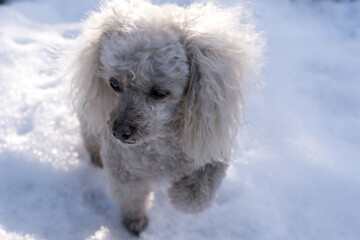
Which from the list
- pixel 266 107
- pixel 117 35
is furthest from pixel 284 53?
pixel 117 35

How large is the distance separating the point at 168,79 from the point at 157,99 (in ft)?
0.34

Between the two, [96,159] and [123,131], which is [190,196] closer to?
[123,131]

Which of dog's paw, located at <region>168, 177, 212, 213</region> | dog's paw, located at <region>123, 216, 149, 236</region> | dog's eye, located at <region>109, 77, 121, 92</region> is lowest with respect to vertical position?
dog's paw, located at <region>123, 216, 149, 236</region>

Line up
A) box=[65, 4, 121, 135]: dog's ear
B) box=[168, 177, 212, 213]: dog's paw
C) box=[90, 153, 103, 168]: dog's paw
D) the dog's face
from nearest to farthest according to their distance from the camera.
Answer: the dog's face < box=[65, 4, 121, 135]: dog's ear < box=[168, 177, 212, 213]: dog's paw < box=[90, 153, 103, 168]: dog's paw

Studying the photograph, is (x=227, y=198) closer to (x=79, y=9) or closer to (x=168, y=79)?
(x=168, y=79)

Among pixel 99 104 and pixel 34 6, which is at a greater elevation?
pixel 99 104

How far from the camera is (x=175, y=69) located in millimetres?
1413

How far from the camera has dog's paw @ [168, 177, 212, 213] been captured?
1776 mm

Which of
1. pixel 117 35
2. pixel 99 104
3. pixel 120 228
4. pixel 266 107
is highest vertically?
pixel 117 35

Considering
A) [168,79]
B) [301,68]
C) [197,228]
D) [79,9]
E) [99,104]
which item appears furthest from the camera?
[79,9]

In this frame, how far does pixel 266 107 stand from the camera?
2648 mm

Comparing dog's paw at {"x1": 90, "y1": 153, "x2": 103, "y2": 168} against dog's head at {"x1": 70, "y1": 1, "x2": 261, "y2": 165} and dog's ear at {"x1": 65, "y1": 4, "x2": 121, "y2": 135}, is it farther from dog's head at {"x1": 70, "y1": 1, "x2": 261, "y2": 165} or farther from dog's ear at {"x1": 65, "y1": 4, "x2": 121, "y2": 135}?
dog's head at {"x1": 70, "y1": 1, "x2": 261, "y2": 165}

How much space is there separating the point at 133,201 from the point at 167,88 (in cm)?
79

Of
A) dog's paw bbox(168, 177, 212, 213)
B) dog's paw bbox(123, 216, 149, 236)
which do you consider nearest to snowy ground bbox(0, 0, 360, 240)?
dog's paw bbox(123, 216, 149, 236)
